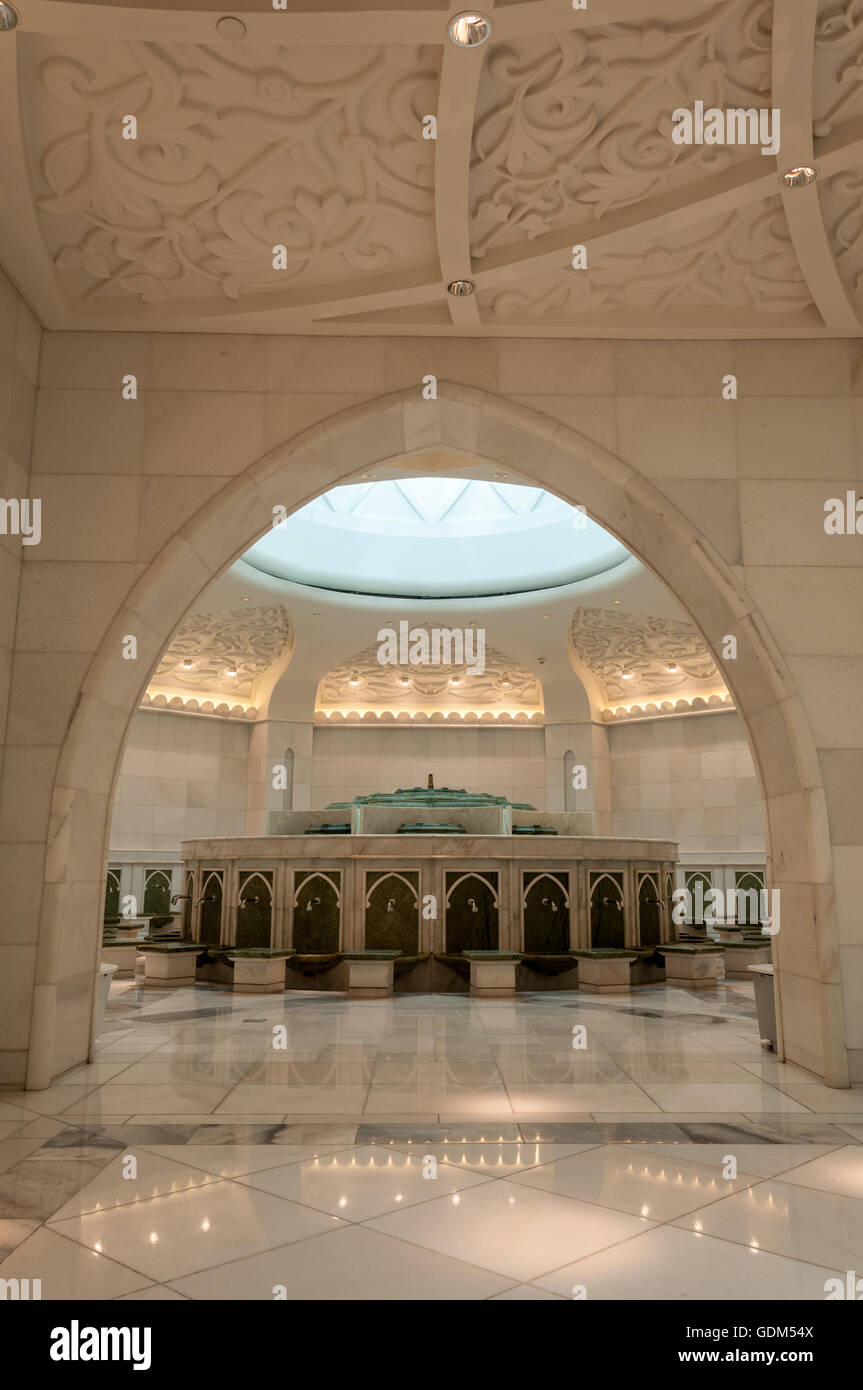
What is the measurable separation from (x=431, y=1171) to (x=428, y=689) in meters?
16.9

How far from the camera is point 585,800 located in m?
19.9

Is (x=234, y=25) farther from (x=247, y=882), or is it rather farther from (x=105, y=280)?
(x=247, y=882)

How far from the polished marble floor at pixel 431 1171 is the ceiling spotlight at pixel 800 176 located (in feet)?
17.9

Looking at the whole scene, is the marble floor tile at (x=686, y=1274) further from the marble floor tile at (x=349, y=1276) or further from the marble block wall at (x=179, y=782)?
the marble block wall at (x=179, y=782)

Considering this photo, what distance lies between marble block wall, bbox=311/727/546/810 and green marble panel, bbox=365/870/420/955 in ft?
32.1

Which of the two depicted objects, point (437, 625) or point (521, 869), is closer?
point (521, 869)

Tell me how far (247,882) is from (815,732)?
7.11 m

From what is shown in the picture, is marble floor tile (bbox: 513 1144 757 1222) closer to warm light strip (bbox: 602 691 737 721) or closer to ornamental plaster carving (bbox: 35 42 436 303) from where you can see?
ornamental plaster carving (bbox: 35 42 436 303)

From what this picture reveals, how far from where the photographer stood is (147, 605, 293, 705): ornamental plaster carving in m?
17.6

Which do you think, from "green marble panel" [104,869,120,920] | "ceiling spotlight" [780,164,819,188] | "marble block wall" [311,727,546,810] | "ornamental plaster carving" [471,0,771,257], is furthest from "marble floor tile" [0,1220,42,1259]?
"marble block wall" [311,727,546,810]

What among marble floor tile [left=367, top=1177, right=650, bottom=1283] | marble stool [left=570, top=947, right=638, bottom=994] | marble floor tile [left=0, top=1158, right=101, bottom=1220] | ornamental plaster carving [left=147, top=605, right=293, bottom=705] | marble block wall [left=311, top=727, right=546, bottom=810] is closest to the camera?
marble floor tile [left=367, top=1177, right=650, bottom=1283]

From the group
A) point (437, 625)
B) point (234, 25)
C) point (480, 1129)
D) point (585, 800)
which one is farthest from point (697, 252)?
point (585, 800)

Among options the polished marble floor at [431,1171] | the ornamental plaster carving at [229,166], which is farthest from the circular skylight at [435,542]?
the polished marble floor at [431,1171]

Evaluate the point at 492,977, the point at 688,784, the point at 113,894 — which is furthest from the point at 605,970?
the point at 113,894
